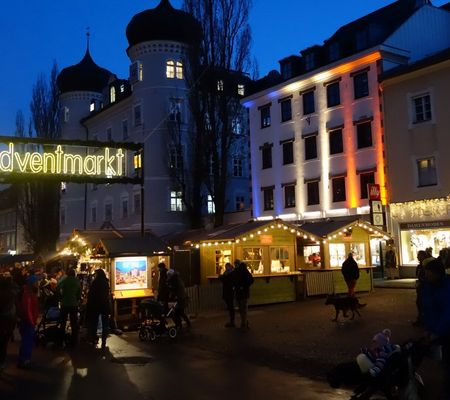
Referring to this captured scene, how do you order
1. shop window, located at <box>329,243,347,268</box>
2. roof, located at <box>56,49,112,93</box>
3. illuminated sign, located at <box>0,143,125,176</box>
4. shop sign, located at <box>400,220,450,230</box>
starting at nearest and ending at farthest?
1. illuminated sign, located at <box>0,143,125,176</box>
2. shop window, located at <box>329,243,347,268</box>
3. shop sign, located at <box>400,220,450,230</box>
4. roof, located at <box>56,49,112,93</box>

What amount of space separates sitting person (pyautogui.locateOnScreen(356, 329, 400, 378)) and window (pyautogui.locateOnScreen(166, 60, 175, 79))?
38975 mm

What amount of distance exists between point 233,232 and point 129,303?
23.3 ft

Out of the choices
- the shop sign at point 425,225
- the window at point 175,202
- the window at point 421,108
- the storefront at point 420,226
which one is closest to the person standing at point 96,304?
the storefront at point 420,226

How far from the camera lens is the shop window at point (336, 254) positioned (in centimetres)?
2480

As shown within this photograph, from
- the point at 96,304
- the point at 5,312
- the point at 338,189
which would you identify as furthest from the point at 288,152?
the point at 5,312

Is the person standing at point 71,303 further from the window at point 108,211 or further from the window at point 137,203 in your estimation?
the window at point 108,211

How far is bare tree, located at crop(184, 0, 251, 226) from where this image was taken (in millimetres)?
36531

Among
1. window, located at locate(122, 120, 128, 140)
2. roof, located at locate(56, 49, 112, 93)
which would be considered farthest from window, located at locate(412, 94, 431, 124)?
roof, located at locate(56, 49, 112, 93)

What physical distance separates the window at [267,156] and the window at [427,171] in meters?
11.3

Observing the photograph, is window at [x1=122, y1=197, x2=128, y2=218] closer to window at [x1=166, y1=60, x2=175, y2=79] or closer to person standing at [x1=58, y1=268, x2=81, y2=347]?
window at [x1=166, y1=60, x2=175, y2=79]

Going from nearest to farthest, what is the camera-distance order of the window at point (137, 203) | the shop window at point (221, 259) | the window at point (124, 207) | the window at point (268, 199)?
the shop window at point (221, 259)
the window at point (268, 199)
the window at point (137, 203)
the window at point (124, 207)

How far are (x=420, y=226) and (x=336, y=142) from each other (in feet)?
24.5

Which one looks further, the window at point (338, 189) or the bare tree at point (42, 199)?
the bare tree at point (42, 199)

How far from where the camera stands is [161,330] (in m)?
14.5
